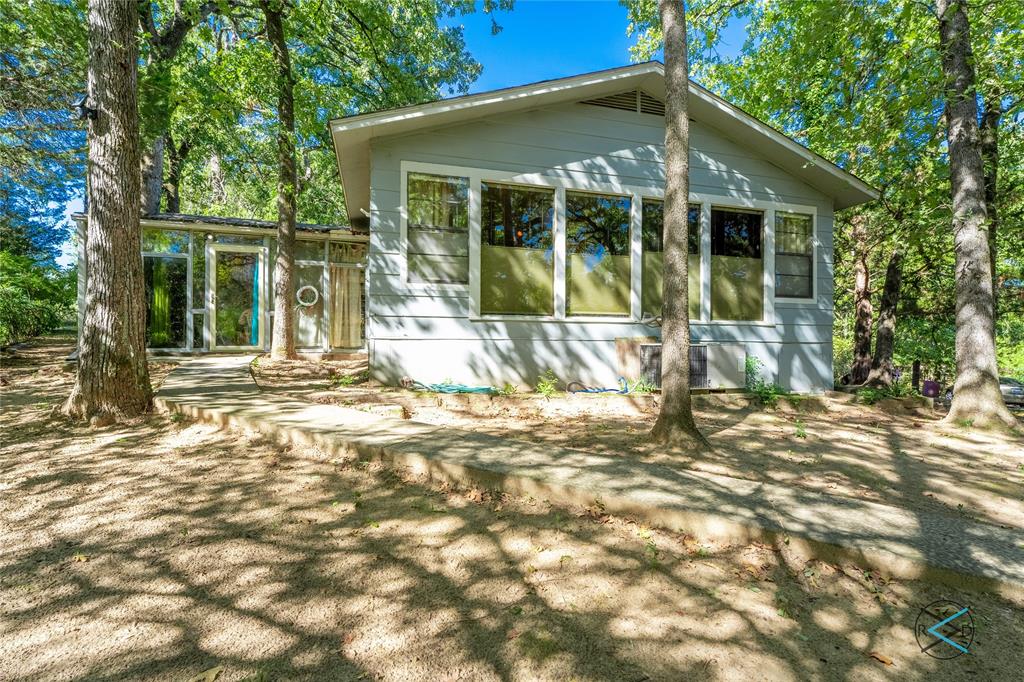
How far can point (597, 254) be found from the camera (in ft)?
24.5

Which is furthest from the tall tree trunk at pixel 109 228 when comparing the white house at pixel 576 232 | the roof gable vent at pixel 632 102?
the roof gable vent at pixel 632 102

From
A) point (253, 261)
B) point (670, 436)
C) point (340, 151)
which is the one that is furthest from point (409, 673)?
point (253, 261)

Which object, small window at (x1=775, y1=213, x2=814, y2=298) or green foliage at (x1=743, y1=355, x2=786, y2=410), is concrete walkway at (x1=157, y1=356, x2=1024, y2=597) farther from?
small window at (x1=775, y1=213, x2=814, y2=298)

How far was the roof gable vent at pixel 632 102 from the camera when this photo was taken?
752 centimetres

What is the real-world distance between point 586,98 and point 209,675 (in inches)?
314

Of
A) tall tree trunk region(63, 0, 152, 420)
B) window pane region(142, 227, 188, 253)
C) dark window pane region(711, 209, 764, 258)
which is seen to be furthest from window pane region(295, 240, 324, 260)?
dark window pane region(711, 209, 764, 258)

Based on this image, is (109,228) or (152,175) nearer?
(109,228)

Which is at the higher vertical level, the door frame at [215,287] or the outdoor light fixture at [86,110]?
the outdoor light fixture at [86,110]

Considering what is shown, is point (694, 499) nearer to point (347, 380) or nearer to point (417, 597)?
point (417, 597)

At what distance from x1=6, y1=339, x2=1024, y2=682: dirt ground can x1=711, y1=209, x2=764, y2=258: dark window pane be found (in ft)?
22.1

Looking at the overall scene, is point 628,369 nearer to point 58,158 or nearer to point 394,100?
point 394,100

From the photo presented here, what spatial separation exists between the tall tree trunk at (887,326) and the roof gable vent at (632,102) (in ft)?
22.8

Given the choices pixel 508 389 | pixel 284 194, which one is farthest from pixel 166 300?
pixel 508 389

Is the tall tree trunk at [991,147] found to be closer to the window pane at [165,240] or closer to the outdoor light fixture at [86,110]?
the outdoor light fixture at [86,110]
